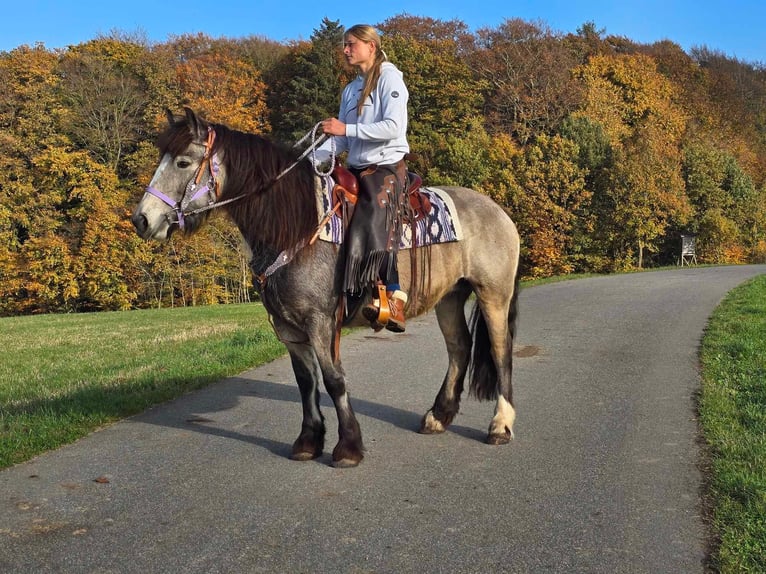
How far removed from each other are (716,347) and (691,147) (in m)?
43.3

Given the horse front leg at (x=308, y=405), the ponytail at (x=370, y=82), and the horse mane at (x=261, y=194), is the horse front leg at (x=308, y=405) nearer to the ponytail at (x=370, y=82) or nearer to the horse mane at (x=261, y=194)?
the horse mane at (x=261, y=194)

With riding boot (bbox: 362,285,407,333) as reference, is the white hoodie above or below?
above

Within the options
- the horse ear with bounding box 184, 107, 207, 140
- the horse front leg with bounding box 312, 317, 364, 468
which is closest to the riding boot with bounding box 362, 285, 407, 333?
the horse front leg with bounding box 312, 317, 364, 468

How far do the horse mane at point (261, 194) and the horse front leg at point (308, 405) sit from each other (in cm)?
90

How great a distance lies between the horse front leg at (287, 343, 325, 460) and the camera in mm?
5113

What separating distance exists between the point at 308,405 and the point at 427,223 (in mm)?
1688

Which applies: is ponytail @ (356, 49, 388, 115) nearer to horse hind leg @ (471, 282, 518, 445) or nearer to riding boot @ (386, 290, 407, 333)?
riding boot @ (386, 290, 407, 333)

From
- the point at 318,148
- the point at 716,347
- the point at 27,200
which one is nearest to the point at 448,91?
the point at 27,200

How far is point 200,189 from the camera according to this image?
467cm

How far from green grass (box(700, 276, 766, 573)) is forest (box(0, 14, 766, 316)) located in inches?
1062

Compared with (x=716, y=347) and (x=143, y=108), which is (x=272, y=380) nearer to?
(x=716, y=347)

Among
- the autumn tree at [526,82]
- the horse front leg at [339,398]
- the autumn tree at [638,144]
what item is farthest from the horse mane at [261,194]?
the autumn tree at [526,82]

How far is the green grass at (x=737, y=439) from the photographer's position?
11.2 feet

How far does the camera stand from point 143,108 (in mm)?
41781
